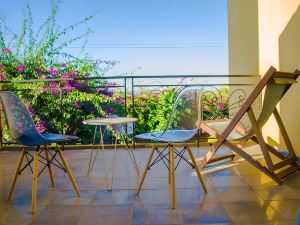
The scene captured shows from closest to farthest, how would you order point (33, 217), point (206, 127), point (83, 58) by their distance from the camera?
point (33, 217), point (206, 127), point (83, 58)

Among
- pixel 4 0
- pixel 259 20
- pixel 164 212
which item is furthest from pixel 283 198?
pixel 4 0

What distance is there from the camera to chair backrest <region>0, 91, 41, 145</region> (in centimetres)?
233

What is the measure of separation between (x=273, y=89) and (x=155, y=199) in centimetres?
127

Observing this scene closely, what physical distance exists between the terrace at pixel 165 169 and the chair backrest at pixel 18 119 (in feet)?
1.48

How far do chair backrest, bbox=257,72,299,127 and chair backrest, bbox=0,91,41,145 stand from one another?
1.72 meters

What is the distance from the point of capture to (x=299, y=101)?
362cm

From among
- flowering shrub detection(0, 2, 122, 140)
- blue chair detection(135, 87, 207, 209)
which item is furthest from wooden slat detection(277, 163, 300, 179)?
flowering shrub detection(0, 2, 122, 140)

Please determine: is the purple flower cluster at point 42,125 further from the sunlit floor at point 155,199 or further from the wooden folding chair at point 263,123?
the wooden folding chair at point 263,123

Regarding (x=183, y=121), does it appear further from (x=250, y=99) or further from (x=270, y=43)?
(x=270, y=43)

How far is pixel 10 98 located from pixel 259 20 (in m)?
3.50

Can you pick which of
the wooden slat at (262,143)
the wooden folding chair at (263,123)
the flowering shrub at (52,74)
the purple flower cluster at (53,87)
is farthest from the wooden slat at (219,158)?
the purple flower cluster at (53,87)

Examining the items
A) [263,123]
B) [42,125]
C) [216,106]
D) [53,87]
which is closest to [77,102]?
[53,87]

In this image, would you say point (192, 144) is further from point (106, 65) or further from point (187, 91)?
point (106, 65)

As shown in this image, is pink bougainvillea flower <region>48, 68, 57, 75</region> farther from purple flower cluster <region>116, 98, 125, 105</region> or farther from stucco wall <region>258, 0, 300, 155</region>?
stucco wall <region>258, 0, 300, 155</region>
